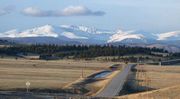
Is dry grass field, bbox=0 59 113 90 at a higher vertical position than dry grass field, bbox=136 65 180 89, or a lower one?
higher

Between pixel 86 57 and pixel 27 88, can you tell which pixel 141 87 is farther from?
pixel 86 57

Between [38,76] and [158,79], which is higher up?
[38,76]

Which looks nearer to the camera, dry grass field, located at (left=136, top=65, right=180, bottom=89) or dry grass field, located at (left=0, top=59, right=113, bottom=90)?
dry grass field, located at (left=0, top=59, right=113, bottom=90)

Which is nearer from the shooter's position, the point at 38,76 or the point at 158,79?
the point at 38,76

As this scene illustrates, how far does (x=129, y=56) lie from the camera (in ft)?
653

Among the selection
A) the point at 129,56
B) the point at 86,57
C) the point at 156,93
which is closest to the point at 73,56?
the point at 86,57

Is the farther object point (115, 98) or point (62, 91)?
point (62, 91)

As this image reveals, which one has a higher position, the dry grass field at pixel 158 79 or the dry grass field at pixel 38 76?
the dry grass field at pixel 38 76

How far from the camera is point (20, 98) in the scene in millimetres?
46250

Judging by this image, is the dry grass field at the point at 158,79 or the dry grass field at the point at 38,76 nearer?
the dry grass field at the point at 38,76

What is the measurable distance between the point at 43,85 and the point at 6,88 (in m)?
6.30

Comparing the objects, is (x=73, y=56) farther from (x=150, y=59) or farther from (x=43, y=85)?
(x=43, y=85)

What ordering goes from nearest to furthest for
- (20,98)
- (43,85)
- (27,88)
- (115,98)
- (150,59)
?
(20,98), (115,98), (27,88), (43,85), (150,59)

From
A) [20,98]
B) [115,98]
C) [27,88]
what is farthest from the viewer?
[27,88]
